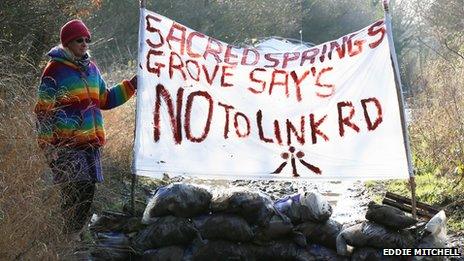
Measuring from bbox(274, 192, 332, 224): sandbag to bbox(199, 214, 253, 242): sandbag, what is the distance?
36cm

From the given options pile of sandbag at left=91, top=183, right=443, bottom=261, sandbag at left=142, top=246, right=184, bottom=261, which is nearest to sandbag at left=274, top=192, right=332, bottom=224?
pile of sandbag at left=91, top=183, right=443, bottom=261

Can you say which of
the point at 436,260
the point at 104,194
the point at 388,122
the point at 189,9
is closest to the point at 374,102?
the point at 388,122

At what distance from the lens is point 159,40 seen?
6.00 metres

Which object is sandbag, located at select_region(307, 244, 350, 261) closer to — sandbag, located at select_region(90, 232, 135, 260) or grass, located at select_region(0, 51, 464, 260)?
sandbag, located at select_region(90, 232, 135, 260)

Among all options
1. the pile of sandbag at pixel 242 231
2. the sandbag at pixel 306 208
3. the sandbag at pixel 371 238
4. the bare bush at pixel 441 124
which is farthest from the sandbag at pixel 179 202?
the bare bush at pixel 441 124

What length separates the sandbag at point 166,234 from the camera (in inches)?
206

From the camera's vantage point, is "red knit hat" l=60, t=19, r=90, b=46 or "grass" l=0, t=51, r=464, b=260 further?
"red knit hat" l=60, t=19, r=90, b=46

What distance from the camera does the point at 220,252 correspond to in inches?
205

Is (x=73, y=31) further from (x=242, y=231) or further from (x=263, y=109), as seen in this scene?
(x=242, y=231)

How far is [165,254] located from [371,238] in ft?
5.07

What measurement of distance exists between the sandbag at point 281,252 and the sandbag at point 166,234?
0.51 metres

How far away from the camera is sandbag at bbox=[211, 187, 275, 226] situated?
5.30 m

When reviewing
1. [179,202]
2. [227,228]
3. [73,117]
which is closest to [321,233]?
[227,228]

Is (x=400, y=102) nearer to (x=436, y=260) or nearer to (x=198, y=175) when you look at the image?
(x=436, y=260)
